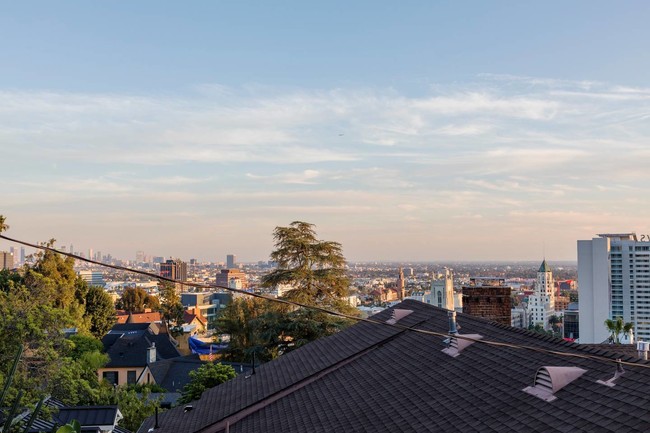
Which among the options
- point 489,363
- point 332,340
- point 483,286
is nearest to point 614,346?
point 483,286

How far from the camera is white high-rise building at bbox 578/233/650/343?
12162 centimetres

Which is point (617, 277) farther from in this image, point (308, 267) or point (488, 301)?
point (488, 301)

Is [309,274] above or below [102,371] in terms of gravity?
above

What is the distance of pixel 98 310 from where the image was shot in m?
69.6

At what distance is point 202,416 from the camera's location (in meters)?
14.2

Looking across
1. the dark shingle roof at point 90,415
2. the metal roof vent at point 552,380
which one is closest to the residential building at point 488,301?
the metal roof vent at point 552,380

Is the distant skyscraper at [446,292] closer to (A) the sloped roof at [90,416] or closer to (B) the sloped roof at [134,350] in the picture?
(A) the sloped roof at [90,416]

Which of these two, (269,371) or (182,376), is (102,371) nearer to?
(182,376)

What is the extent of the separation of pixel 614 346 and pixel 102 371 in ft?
133

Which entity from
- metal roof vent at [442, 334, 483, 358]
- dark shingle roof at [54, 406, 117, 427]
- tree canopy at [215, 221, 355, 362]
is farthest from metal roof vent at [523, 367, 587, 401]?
tree canopy at [215, 221, 355, 362]

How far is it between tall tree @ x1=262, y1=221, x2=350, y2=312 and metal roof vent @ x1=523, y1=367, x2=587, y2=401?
90.3 feet

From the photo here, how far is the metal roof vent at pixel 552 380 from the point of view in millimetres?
8031

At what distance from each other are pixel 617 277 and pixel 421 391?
127440mm

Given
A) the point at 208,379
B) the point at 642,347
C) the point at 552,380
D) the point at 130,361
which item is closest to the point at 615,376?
the point at 552,380
